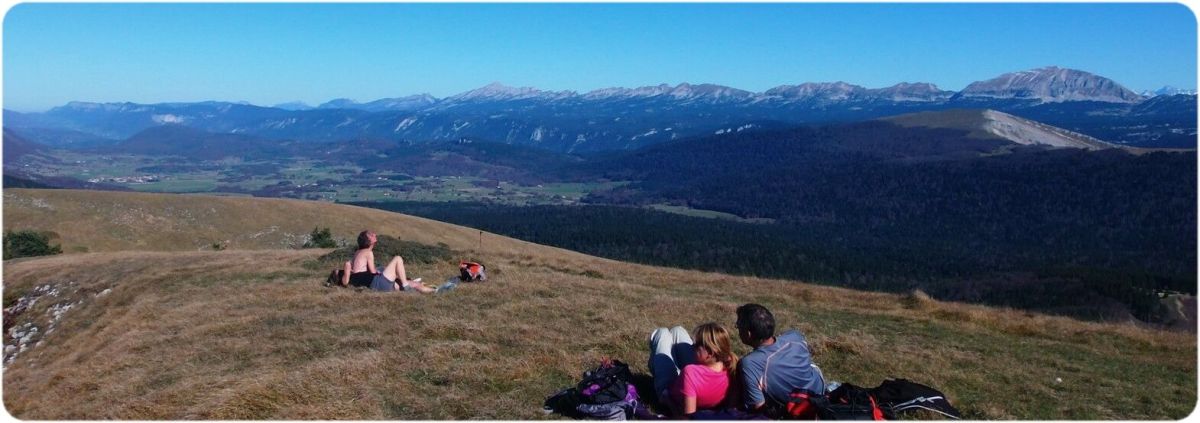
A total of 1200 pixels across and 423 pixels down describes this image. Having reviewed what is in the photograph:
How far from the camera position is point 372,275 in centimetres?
1853

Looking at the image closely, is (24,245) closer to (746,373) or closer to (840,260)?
(746,373)

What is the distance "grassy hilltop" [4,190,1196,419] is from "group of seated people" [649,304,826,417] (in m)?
2.46

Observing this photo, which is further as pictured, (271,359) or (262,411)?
(271,359)

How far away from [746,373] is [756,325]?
0.67 meters

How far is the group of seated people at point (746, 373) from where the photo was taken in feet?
28.6

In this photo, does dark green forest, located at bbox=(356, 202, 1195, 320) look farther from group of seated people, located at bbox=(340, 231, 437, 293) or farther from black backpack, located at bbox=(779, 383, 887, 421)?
black backpack, located at bbox=(779, 383, 887, 421)

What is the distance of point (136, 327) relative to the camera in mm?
15914

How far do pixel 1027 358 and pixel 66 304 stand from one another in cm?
2598

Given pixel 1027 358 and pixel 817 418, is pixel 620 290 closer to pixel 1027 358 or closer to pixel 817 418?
pixel 1027 358

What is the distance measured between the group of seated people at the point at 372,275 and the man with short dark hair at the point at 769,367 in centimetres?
1098

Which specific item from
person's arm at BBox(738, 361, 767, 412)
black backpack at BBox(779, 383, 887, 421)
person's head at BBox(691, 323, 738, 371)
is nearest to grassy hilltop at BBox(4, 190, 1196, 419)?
black backpack at BBox(779, 383, 887, 421)

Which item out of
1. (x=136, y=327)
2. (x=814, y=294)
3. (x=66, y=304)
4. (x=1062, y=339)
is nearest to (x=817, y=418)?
(x=1062, y=339)

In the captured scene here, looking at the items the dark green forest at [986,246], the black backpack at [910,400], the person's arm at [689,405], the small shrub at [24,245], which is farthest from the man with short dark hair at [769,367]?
the dark green forest at [986,246]

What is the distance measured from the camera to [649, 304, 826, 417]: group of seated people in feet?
28.6
